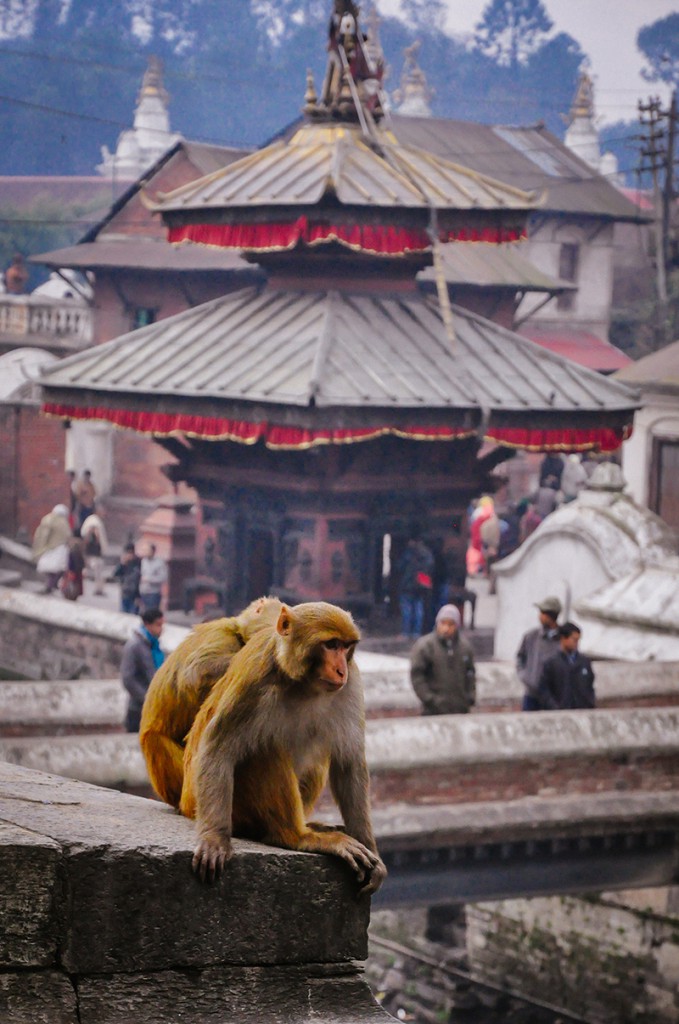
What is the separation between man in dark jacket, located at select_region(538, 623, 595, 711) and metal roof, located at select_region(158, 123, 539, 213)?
5214 mm

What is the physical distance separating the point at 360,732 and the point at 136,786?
228 inches

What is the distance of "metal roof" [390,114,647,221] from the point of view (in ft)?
122

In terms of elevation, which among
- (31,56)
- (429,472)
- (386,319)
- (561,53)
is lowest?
(429,472)

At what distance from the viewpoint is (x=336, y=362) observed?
15195 millimetres

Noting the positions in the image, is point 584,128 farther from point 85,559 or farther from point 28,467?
point 85,559

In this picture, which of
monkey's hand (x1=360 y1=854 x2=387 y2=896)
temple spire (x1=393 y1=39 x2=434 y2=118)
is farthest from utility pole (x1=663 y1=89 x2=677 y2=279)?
monkey's hand (x1=360 y1=854 x2=387 y2=896)

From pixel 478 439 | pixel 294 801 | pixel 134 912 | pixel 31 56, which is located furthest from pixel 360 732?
pixel 31 56

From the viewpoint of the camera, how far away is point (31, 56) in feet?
A: 177

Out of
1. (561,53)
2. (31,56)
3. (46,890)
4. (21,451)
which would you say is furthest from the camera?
(561,53)

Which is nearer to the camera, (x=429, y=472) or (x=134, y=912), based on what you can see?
(x=134, y=912)

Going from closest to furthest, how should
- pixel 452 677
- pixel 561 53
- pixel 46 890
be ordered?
pixel 46 890 → pixel 452 677 → pixel 561 53

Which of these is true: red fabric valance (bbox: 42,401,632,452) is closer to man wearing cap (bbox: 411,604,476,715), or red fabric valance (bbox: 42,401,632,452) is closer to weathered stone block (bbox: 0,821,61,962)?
man wearing cap (bbox: 411,604,476,715)

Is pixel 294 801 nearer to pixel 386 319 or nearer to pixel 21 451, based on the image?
pixel 386 319

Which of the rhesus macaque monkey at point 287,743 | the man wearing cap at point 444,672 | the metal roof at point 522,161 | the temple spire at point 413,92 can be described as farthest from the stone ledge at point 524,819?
the temple spire at point 413,92
